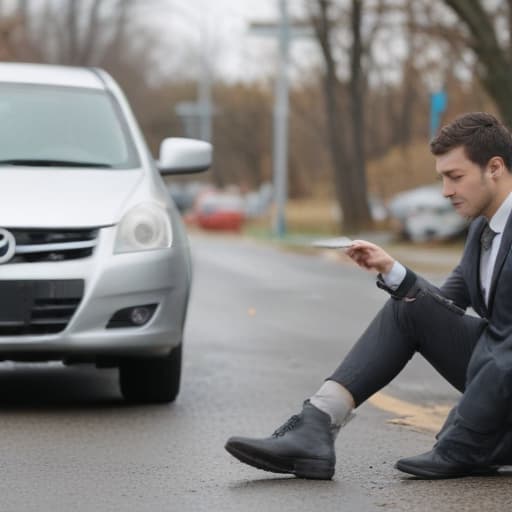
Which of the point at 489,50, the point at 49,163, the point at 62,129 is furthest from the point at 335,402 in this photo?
the point at 489,50

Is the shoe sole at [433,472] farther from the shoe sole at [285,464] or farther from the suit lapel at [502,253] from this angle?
the suit lapel at [502,253]

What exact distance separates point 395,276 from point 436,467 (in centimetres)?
62

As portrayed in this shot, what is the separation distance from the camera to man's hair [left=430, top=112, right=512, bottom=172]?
491 centimetres

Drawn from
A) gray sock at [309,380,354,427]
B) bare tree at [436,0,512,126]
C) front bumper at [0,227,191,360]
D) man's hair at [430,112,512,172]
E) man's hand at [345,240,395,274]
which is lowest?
bare tree at [436,0,512,126]

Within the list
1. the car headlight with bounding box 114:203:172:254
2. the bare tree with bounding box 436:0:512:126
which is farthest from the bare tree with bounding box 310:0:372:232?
the car headlight with bounding box 114:203:172:254

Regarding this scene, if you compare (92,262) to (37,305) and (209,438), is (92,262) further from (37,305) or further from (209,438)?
(209,438)

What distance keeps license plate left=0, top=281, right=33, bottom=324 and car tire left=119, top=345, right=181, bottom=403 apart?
0.66 m

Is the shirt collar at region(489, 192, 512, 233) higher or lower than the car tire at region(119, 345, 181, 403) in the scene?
higher

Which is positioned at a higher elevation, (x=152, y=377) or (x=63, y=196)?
(x=63, y=196)

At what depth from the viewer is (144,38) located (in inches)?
2584

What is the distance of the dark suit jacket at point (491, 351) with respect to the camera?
4.81 m

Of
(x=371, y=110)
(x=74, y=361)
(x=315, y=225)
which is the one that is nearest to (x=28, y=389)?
(x=74, y=361)

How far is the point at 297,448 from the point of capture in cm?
501

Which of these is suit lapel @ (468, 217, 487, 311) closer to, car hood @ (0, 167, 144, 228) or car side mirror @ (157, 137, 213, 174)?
Answer: car hood @ (0, 167, 144, 228)
